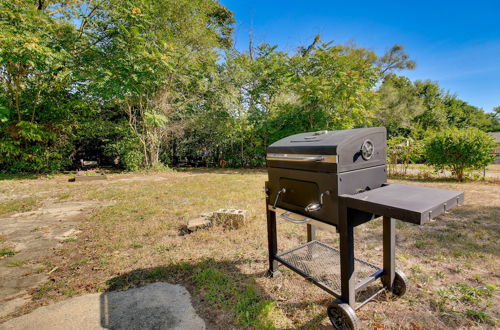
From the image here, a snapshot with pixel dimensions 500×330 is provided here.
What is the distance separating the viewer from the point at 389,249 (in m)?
1.89

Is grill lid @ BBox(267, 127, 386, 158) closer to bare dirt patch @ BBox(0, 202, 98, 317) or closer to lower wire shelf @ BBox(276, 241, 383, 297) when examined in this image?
lower wire shelf @ BBox(276, 241, 383, 297)

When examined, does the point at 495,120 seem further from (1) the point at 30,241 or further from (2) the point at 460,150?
(1) the point at 30,241

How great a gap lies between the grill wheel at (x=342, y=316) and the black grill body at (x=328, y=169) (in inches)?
22.2

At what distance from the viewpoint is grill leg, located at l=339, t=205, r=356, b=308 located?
1486 mm

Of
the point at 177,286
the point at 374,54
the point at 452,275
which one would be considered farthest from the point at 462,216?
the point at 374,54

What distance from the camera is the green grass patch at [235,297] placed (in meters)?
Answer: 1.75

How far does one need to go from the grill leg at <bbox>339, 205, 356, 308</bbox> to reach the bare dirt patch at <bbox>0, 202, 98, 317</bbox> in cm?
264

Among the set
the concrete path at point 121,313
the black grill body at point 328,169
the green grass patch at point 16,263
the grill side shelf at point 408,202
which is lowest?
the concrete path at point 121,313

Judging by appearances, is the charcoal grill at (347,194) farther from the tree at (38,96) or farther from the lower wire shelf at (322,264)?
the tree at (38,96)

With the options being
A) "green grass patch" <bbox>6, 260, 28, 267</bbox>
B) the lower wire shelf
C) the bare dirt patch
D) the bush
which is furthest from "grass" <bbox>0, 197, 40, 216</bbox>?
the bush

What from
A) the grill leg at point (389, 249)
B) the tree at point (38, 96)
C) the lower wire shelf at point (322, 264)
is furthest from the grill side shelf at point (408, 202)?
the tree at point (38, 96)

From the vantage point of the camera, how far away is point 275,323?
67.2 inches

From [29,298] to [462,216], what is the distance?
563 centimetres

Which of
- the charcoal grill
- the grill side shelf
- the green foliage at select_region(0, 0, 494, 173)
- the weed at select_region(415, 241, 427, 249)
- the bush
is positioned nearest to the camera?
the grill side shelf
